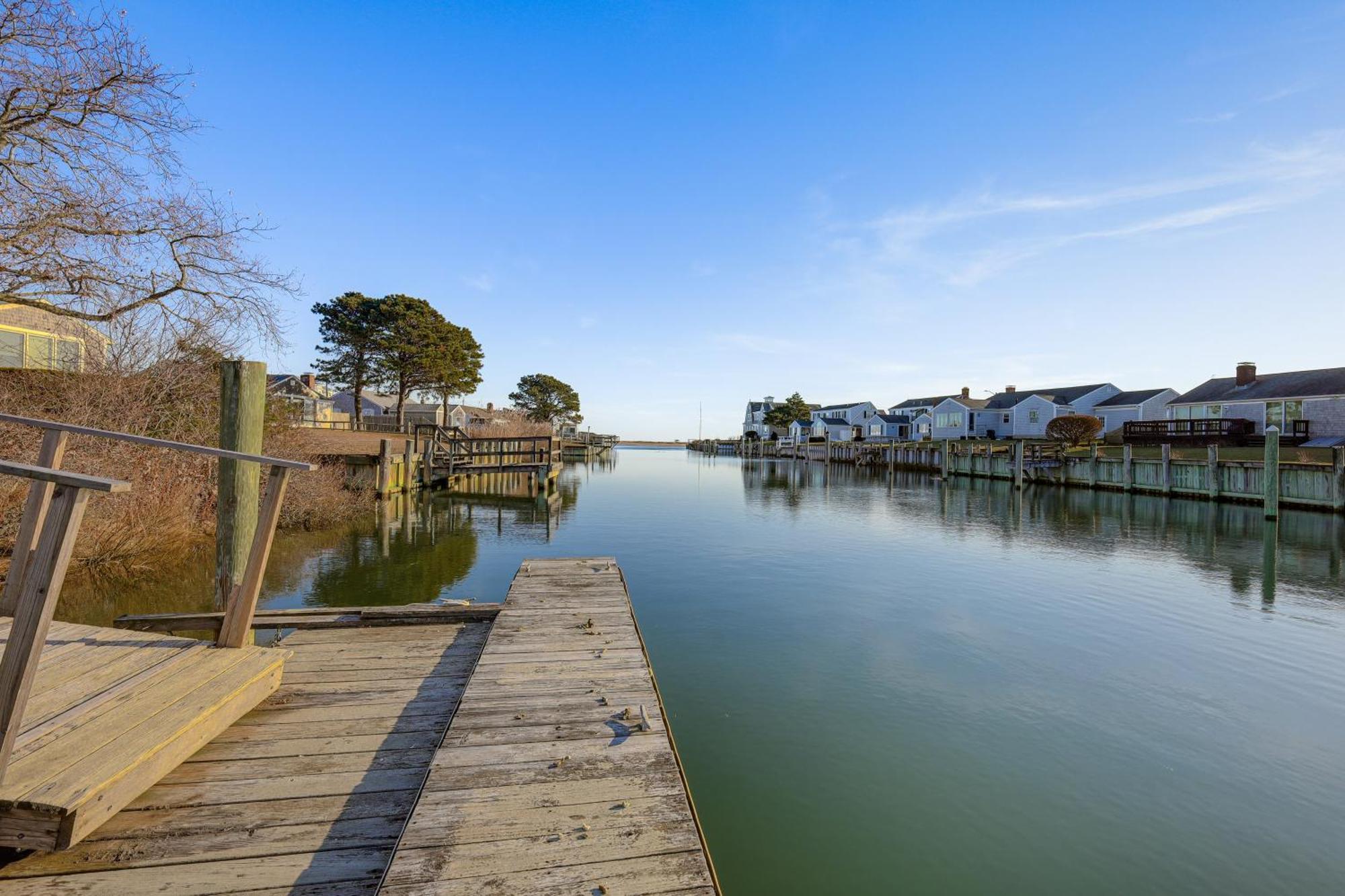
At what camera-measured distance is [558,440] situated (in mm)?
40469

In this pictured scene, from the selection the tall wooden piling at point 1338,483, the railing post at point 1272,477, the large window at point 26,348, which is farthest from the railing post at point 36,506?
the tall wooden piling at point 1338,483

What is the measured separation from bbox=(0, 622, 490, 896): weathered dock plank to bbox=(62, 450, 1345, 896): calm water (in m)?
2.55

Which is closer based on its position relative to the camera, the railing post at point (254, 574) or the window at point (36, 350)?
the railing post at point (254, 574)

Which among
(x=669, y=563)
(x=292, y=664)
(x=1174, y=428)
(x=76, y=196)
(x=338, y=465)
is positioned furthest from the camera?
(x=1174, y=428)

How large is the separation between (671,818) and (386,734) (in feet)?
7.74

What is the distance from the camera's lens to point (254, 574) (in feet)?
15.2

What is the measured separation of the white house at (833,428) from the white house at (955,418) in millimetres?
14582

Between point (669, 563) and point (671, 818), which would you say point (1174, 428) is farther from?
point (671, 818)

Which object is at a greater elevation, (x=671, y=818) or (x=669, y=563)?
(x=671, y=818)

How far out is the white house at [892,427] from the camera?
8162 centimetres

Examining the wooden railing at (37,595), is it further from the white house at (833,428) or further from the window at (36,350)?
the white house at (833,428)

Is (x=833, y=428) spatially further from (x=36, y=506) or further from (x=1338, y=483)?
(x=36, y=506)

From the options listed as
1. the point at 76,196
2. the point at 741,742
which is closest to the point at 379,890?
the point at 741,742

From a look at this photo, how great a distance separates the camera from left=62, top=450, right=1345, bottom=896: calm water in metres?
4.81
